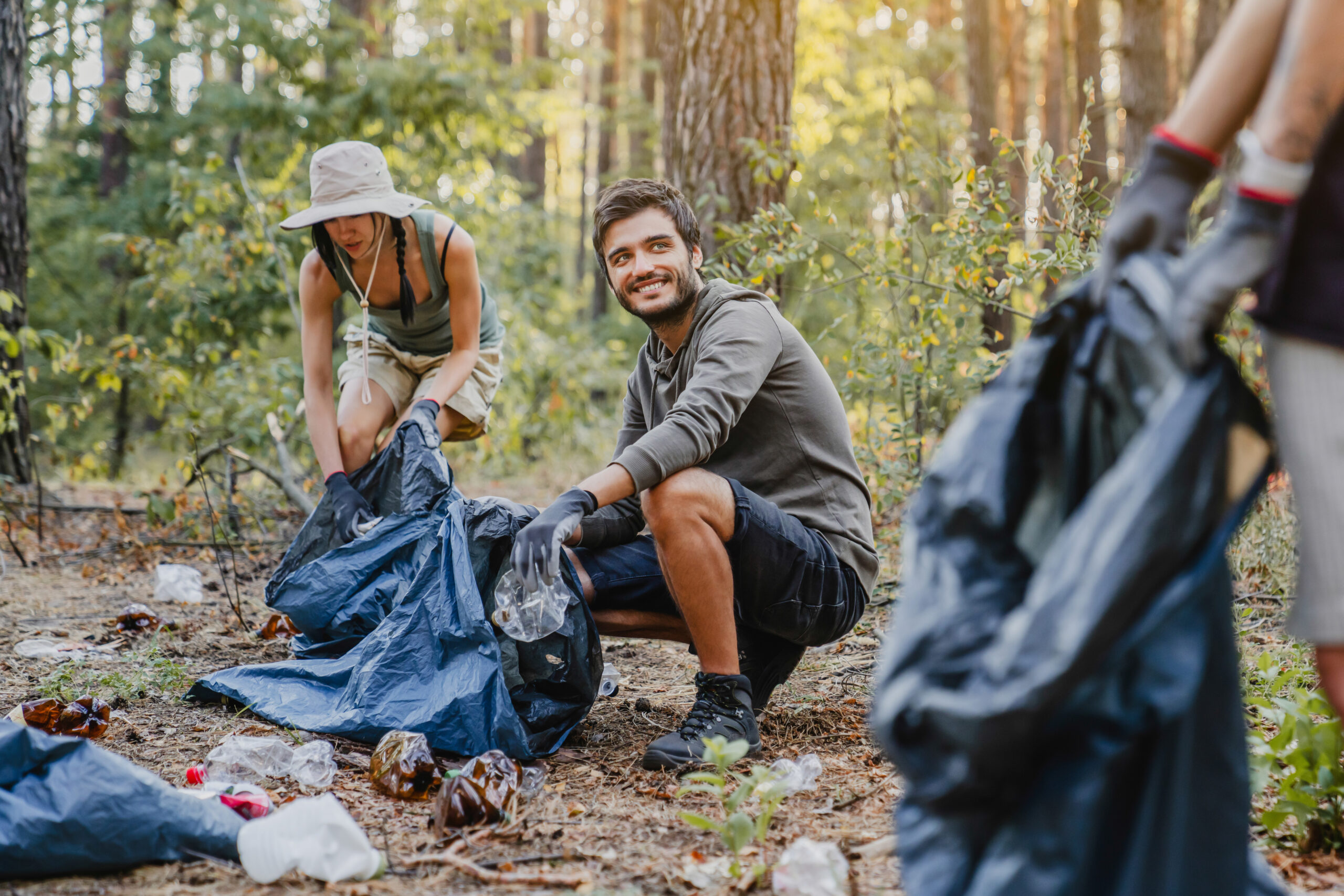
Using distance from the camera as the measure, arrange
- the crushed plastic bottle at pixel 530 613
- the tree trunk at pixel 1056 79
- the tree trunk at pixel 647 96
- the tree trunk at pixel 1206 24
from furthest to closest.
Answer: the tree trunk at pixel 1056 79 → the tree trunk at pixel 647 96 → the tree trunk at pixel 1206 24 → the crushed plastic bottle at pixel 530 613

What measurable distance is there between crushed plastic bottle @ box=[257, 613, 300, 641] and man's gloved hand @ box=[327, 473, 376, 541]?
665 millimetres

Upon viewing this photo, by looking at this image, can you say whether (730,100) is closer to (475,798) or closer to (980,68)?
(475,798)

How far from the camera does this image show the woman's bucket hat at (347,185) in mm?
3188

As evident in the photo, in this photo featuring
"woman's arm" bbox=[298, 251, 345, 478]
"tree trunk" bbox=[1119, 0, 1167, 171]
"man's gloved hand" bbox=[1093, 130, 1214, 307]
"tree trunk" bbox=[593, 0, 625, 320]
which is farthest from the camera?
"tree trunk" bbox=[593, 0, 625, 320]

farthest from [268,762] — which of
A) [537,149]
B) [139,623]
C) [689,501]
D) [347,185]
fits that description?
[537,149]

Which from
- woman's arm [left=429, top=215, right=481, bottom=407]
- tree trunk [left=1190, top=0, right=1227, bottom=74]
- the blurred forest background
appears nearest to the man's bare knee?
woman's arm [left=429, top=215, right=481, bottom=407]

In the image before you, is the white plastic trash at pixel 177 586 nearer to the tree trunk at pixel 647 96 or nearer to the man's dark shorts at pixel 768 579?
the man's dark shorts at pixel 768 579

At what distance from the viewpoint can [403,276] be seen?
3.38m

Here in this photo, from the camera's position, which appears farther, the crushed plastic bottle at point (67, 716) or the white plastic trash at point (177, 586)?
the white plastic trash at point (177, 586)

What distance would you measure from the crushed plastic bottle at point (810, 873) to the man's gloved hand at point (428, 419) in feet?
6.05

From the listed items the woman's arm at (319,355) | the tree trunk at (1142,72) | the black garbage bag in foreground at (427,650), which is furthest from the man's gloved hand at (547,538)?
the tree trunk at (1142,72)

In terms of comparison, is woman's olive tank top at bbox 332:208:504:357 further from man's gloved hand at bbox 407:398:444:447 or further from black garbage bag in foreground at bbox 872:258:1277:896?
black garbage bag in foreground at bbox 872:258:1277:896

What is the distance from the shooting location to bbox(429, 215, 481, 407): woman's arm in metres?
3.40

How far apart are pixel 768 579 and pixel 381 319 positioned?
193 cm
